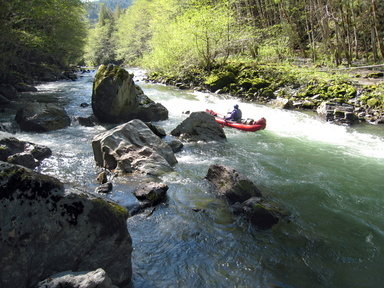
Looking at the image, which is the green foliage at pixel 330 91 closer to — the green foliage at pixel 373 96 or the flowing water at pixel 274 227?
the green foliage at pixel 373 96

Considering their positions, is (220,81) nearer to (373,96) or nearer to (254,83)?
(254,83)

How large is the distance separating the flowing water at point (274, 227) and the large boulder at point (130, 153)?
37 cm

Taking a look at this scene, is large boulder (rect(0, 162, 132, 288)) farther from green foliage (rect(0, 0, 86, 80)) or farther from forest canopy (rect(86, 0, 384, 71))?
forest canopy (rect(86, 0, 384, 71))

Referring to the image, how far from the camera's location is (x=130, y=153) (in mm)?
6941

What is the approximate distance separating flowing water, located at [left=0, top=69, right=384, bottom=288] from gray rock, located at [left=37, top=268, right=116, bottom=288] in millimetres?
1080

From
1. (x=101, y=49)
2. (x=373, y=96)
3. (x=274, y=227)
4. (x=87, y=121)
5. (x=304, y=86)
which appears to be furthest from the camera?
(x=101, y=49)

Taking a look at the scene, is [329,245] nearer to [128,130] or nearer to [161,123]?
[128,130]

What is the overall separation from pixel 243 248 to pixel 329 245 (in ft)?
4.63

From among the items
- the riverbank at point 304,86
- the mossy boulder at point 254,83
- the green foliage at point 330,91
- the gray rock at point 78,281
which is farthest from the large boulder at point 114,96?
the green foliage at point 330,91

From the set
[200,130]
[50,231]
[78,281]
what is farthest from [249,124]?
[78,281]

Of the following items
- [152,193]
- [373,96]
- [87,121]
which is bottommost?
[152,193]

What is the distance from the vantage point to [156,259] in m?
3.99

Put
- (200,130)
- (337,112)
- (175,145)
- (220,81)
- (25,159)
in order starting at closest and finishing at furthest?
(25,159)
(175,145)
(200,130)
(337,112)
(220,81)

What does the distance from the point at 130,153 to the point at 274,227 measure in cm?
381
